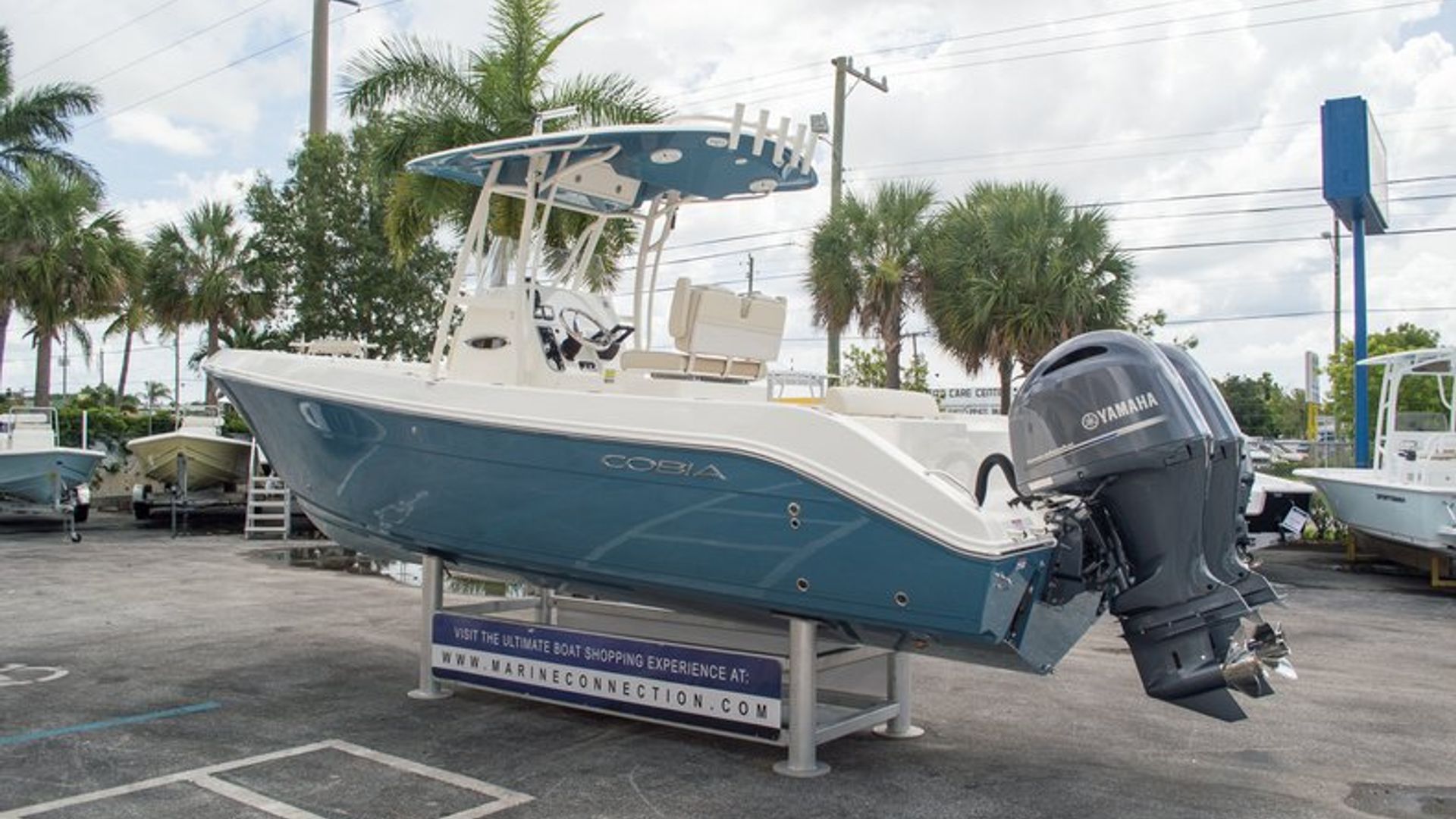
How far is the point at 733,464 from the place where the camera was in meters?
4.42

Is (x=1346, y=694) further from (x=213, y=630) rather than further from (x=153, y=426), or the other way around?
(x=153, y=426)

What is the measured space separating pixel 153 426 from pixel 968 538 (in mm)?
22611

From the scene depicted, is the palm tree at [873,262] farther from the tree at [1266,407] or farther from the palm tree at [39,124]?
the tree at [1266,407]

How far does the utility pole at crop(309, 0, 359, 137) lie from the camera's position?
2412 centimetres

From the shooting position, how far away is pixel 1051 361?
419 cm

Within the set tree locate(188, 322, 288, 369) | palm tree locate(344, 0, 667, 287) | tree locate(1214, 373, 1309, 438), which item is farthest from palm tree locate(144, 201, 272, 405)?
tree locate(1214, 373, 1309, 438)

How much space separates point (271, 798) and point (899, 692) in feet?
9.33

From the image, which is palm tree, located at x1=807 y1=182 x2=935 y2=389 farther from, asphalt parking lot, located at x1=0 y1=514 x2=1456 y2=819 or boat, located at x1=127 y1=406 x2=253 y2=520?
asphalt parking lot, located at x1=0 y1=514 x2=1456 y2=819

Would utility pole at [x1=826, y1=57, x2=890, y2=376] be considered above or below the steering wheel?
above

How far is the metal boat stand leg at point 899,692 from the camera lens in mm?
5492

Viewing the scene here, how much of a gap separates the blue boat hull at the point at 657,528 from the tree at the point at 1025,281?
12.7 metres

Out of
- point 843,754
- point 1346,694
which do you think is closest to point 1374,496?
point 1346,694

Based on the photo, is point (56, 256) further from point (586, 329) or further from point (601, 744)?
point (601, 744)

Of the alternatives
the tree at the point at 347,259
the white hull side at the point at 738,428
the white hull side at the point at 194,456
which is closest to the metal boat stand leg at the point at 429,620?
the white hull side at the point at 738,428
